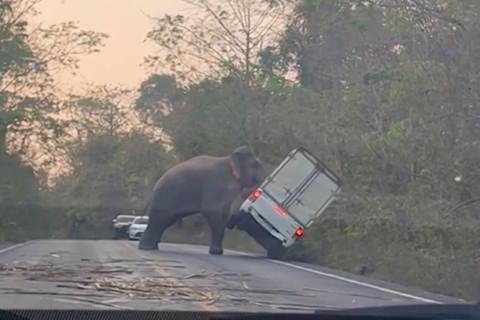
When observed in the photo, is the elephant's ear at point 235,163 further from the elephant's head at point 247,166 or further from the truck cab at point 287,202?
the truck cab at point 287,202

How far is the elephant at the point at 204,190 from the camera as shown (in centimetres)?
1611

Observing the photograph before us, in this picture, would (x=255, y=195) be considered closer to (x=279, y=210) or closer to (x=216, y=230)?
(x=279, y=210)

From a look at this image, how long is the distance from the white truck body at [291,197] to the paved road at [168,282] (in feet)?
2.34

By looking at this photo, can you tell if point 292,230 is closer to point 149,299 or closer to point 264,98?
point 264,98

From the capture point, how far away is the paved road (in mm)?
8148

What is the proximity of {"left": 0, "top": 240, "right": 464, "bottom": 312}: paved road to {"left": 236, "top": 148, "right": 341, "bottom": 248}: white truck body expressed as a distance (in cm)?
71

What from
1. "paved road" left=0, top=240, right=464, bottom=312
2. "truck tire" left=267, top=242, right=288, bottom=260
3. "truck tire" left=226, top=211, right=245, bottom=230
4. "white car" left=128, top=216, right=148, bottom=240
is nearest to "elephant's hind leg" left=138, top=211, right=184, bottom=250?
"white car" left=128, top=216, right=148, bottom=240

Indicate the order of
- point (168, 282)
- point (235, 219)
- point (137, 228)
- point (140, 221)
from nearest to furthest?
point (168, 282) < point (140, 221) < point (235, 219) < point (137, 228)

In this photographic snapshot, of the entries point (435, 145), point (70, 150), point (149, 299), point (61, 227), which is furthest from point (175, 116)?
point (149, 299)

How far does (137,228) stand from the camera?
1717 cm

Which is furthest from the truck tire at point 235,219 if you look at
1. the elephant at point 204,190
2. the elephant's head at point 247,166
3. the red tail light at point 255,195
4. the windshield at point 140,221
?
the windshield at point 140,221

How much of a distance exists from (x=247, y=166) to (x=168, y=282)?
6175mm

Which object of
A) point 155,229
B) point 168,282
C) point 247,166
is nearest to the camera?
point 168,282

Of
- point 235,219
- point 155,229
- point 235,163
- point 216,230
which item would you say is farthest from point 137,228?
point 235,163
